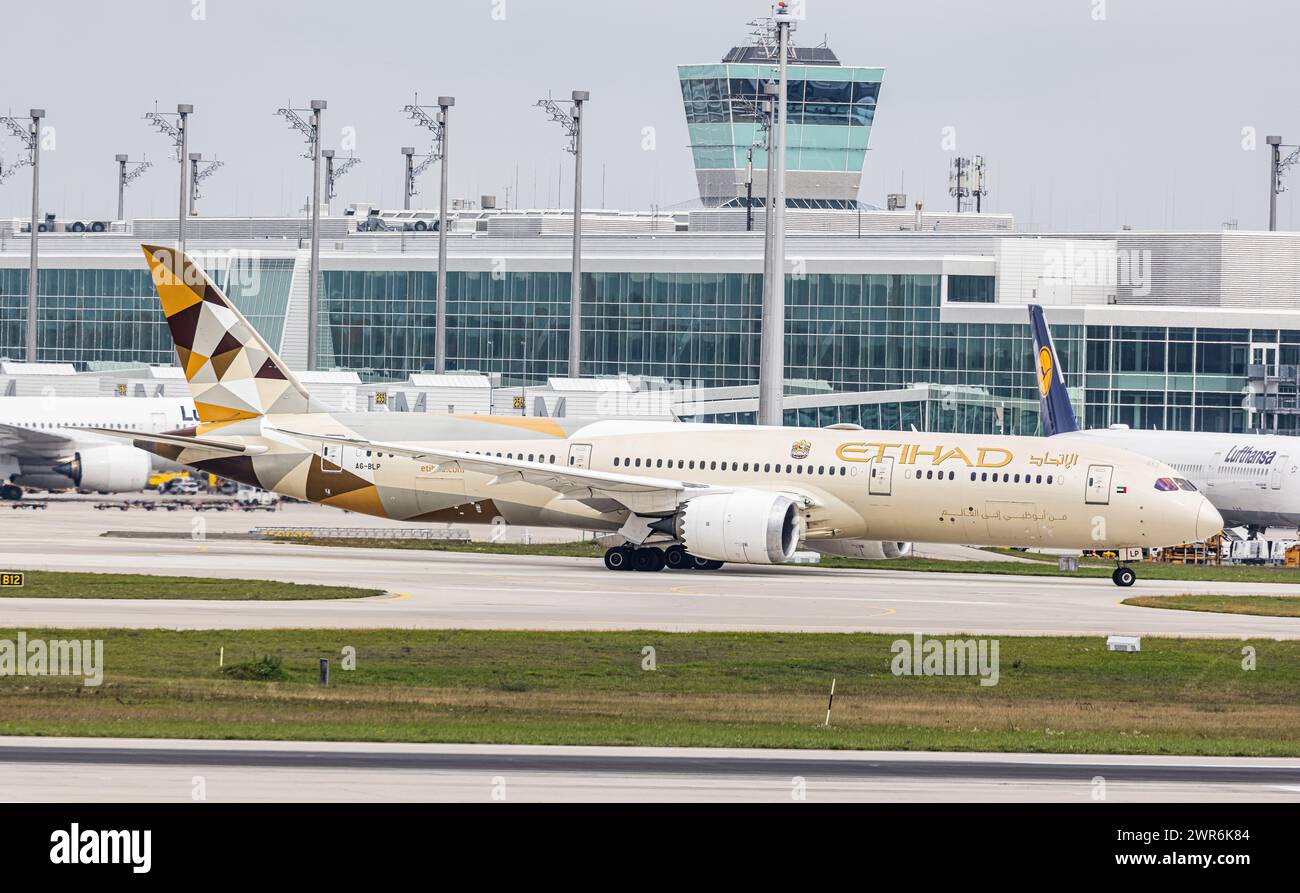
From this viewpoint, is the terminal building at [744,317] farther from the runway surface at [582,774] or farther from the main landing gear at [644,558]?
the runway surface at [582,774]

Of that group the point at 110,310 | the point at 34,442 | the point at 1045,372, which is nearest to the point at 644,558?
the point at 34,442

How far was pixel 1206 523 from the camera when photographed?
50188 millimetres

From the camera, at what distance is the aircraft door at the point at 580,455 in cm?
5506

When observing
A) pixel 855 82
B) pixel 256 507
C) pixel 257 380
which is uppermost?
pixel 855 82

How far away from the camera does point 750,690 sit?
104 feet

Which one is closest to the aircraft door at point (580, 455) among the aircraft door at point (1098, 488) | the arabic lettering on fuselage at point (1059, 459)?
the arabic lettering on fuselage at point (1059, 459)

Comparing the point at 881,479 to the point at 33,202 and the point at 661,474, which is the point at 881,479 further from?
the point at 33,202

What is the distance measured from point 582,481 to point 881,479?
833 centimetres

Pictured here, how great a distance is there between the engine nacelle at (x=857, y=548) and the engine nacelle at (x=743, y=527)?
3.30 m

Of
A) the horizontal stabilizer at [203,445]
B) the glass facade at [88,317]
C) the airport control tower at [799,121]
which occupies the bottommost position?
the horizontal stabilizer at [203,445]
